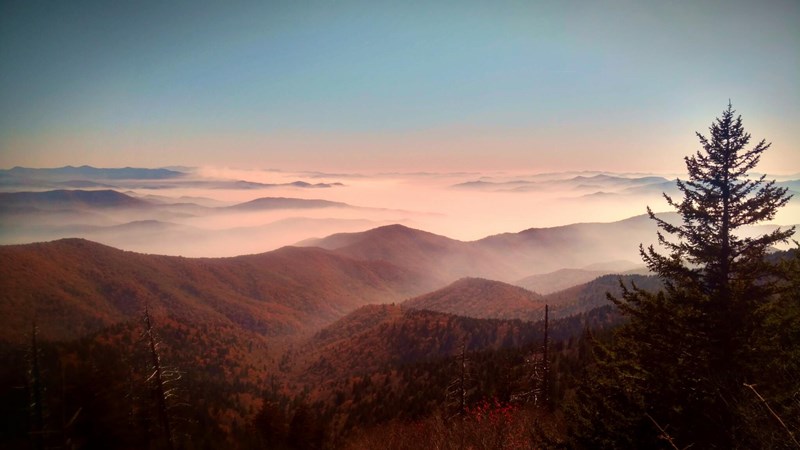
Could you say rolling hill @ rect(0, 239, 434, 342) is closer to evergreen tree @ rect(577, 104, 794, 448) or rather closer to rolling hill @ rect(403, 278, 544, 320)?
rolling hill @ rect(403, 278, 544, 320)

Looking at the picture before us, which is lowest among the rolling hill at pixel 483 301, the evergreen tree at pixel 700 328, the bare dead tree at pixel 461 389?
the rolling hill at pixel 483 301

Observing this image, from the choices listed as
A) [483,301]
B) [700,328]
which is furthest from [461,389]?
[483,301]

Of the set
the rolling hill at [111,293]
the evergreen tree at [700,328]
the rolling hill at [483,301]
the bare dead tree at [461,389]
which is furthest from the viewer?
the rolling hill at [483,301]

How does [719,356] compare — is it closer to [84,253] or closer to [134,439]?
[134,439]

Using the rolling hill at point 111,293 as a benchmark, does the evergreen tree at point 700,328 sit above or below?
above

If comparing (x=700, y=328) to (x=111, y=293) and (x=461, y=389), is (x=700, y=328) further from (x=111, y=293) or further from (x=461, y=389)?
(x=111, y=293)

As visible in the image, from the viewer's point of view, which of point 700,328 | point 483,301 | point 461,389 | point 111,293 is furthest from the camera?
point 483,301

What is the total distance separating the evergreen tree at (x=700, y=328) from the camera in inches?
427

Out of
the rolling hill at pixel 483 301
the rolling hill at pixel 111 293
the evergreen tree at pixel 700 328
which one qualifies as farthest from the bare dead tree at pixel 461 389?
the rolling hill at pixel 483 301

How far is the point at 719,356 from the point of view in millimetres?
11773

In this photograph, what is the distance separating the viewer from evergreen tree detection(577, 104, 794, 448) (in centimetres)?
1084

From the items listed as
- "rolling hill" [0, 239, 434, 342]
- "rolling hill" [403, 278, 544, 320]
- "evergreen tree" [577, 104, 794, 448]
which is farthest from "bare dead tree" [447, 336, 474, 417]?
"rolling hill" [403, 278, 544, 320]

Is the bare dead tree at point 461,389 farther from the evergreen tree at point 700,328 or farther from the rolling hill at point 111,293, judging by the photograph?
the rolling hill at point 111,293

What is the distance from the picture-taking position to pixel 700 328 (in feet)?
39.7
